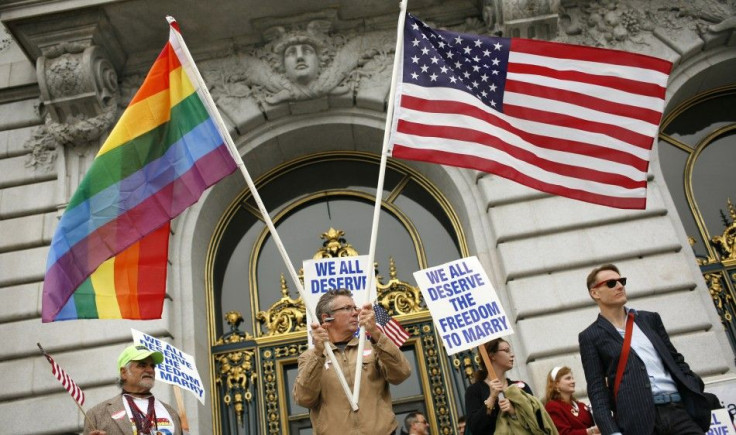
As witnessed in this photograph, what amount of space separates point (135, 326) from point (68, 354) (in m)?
0.92

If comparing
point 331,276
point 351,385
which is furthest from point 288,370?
point 351,385

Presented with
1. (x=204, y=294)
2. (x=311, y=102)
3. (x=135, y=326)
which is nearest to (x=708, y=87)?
(x=311, y=102)

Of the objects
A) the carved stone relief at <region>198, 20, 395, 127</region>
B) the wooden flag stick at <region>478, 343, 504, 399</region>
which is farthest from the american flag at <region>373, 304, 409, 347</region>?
the carved stone relief at <region>198, 20, 395, 127</region>

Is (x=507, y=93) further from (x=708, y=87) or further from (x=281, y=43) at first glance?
(x=708, y=87)

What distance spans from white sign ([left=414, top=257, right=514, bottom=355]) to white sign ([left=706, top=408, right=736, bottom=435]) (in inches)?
94.4

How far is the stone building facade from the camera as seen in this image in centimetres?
982

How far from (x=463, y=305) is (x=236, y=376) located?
445 centimetres

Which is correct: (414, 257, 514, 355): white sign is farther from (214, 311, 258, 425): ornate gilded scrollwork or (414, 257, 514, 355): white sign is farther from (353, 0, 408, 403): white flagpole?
(214, 311, 258, 425): ornate gilded scrollwork

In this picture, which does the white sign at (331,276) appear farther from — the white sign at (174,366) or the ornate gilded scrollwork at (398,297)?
the ornate gilded scrollwork at (398,297)

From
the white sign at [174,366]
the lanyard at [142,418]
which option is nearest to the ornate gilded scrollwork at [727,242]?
the white sign at [174,366]

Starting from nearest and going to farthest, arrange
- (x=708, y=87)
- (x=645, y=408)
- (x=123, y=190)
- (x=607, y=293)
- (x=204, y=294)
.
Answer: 1. (x=645, y=408)
2. (x=607, y=293)
3. (x=123, y=190)
4. (x=204, y=294)
5. (x=708, y=87)

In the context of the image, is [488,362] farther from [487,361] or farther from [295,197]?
[295,197]

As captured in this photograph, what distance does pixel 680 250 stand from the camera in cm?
1002

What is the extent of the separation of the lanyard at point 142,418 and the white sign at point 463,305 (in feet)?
9.23
